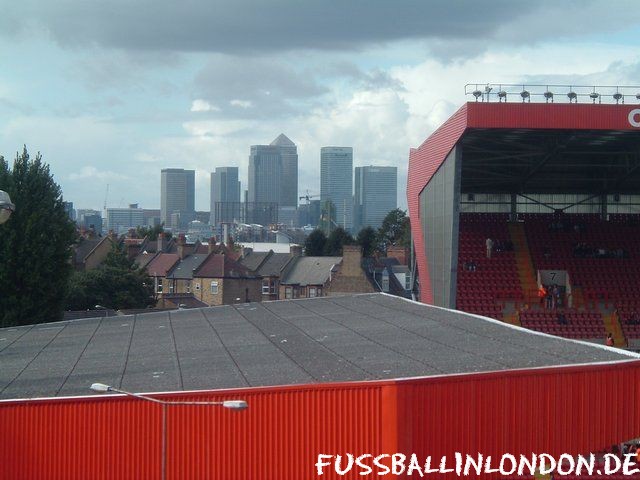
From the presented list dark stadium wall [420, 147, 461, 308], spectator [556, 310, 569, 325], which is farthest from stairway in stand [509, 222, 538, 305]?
dark stadium wall [420, 147, 461, 308]

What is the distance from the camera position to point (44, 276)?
49156mm

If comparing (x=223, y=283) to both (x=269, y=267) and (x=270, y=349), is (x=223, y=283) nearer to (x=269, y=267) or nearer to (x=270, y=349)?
(x=269, y=267)

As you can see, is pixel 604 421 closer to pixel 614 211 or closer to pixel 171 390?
pixel 171 390

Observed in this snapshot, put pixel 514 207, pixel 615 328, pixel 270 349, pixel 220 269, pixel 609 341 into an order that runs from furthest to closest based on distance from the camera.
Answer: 1. pixel 220 269
2. pixel 514 207
3. pixel 615 328
4. pixel 609 341
5. pixel 270 349

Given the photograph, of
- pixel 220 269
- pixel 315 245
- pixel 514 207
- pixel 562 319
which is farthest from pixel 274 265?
pixel 562 319

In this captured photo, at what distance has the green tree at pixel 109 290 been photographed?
242ft

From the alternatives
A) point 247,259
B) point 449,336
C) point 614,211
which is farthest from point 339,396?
point 247,259

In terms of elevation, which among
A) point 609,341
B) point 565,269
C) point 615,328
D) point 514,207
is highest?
point 514,207

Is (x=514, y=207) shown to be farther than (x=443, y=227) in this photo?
Yes

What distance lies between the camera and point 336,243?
139000 millimetres

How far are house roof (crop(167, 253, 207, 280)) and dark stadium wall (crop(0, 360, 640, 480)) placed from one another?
77.1 metres

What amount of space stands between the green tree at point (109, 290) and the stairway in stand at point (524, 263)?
35.5 m

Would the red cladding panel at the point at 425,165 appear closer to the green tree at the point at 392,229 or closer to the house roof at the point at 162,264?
the house roof at the point at 162,264

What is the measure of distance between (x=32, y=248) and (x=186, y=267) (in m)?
51.5
